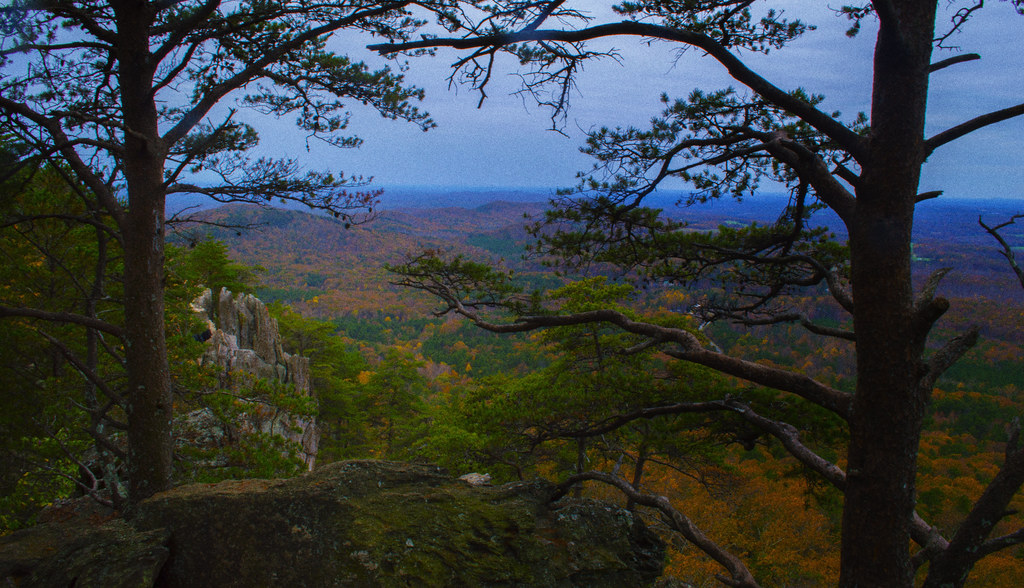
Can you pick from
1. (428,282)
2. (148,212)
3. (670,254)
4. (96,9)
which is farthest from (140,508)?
(670,254)

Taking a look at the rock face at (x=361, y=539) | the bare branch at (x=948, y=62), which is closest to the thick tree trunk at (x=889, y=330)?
the bare branch at (x=948, y=62)

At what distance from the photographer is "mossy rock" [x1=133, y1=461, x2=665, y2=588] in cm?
316

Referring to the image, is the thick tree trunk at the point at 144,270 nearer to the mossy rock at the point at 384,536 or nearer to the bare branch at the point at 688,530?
the mossy rock at the point at 384,536

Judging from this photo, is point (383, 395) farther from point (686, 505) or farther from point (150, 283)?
point (150, 283)

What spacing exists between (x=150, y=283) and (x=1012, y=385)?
6773cm

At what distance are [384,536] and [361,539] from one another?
15 centimetres

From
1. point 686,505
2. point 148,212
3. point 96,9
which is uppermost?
point 96,9

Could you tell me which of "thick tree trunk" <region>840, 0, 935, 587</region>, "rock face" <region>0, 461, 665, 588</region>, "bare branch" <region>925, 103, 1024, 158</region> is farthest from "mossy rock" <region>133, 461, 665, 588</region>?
"bare branch" <region>925, 103, 1024, 158</region>

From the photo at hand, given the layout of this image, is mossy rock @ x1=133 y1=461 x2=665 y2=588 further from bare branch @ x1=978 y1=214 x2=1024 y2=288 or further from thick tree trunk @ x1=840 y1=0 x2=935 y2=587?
bare branch @ x1=978 y1=214 x2=1024 y2=288

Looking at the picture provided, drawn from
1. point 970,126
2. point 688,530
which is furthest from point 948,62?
point 688,530

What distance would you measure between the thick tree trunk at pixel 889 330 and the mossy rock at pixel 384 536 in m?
1.49

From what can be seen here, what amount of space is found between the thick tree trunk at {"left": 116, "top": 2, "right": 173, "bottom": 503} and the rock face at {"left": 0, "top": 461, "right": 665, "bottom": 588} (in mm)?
825

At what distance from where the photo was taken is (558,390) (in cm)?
972

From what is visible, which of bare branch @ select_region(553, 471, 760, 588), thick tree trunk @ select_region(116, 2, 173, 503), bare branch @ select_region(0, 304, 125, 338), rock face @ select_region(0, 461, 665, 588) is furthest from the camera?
thick tree trunk @ select_region(116, 2, 173, 503)
